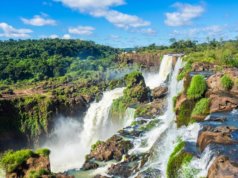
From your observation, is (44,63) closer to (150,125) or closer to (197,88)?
(150,125)

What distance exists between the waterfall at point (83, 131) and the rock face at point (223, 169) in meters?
32.3

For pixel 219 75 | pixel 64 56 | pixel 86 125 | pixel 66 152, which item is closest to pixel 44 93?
pixel 86 125

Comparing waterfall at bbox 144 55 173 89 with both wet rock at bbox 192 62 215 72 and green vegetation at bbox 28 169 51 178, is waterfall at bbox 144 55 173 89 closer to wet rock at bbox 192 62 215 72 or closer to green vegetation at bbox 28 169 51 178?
wet rock at bbox 192 62 215 72

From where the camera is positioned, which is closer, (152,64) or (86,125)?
(86,125)

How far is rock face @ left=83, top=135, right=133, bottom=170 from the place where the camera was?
34.7m

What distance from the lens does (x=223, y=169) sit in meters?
17.1

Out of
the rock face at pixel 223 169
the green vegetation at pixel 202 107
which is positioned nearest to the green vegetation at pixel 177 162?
the rock face at pixel 223 169

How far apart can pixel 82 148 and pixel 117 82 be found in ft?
64.5

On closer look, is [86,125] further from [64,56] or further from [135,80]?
[64,56]

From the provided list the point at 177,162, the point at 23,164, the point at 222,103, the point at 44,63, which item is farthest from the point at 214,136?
the point at 44,63

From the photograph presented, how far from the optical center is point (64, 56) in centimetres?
11700

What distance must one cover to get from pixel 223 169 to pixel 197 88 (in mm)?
12395

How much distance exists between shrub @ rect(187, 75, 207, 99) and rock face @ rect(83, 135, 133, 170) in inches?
375

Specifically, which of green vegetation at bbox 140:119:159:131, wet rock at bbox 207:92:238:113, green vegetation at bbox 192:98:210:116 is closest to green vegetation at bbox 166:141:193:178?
green vegetation at bbox 192:98:210:116
